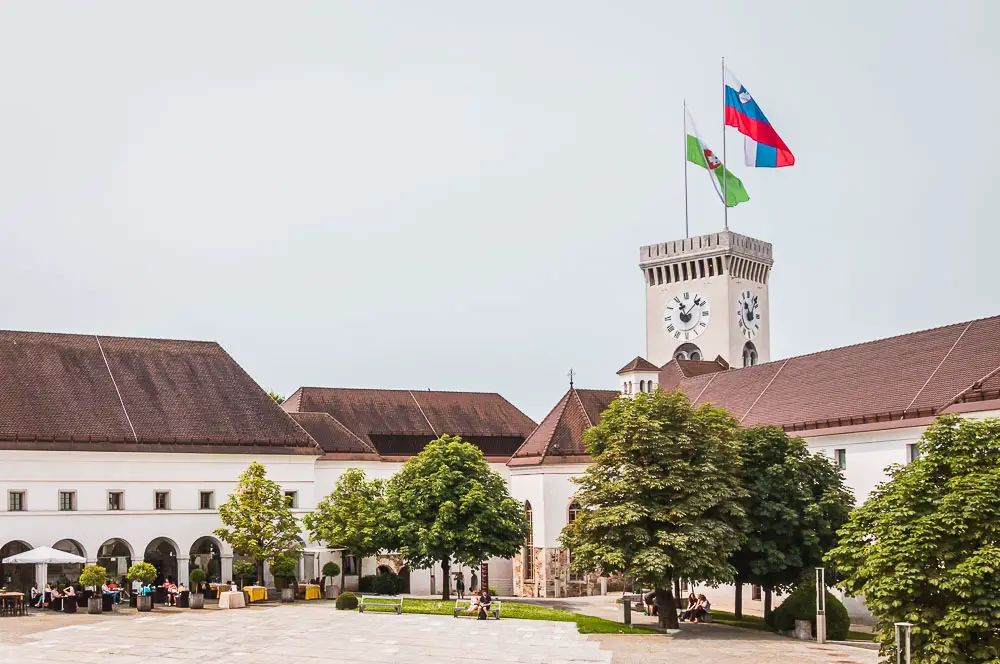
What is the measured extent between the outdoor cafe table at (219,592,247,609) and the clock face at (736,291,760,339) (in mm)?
56768

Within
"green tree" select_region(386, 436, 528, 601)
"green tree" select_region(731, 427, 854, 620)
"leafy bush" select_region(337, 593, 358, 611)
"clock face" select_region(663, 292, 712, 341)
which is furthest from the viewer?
"clock face" select_region(663, 292, 712, 341)

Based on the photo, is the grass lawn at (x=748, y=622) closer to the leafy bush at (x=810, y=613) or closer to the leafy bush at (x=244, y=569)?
the leafy bush at (x=810, y=613)

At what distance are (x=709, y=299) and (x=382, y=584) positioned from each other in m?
47.8

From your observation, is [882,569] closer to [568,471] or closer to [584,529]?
[584,529]

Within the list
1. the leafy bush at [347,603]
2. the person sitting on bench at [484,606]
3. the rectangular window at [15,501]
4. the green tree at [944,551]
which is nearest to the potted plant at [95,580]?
the rectangular window at [15,501]

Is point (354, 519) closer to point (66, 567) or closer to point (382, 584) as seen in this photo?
point (382, 584)

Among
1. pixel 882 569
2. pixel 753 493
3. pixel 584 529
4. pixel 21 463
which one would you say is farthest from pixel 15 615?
pixel 882 569

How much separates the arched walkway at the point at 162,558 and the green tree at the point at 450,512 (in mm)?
12917

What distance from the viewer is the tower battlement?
103 metres

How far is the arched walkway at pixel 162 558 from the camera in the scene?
216ft

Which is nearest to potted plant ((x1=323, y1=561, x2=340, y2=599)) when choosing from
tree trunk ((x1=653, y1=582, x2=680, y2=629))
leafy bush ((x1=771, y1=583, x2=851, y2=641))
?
tree trunk ((x1=653, y1=582, x2=680, y2=629))

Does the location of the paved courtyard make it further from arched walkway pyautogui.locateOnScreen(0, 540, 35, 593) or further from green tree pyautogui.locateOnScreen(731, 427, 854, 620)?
arched walkway pyautogui.locateOnScreen(0, 540, 35, 593)

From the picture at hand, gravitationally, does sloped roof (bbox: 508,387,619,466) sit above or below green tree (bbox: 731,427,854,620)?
above

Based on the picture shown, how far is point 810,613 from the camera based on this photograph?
153ft
